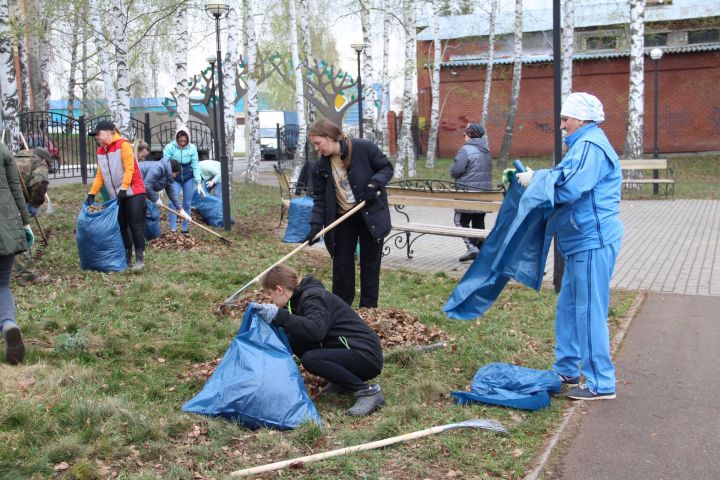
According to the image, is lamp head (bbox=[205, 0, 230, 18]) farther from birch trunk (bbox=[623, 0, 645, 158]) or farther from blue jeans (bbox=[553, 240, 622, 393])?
birch trunk (bbox=[623, 0, 645, 158])

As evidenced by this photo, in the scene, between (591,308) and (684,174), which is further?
(684,174)

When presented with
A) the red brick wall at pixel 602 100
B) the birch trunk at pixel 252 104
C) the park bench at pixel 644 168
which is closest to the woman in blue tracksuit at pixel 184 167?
the birch trunk at pixel 252 104

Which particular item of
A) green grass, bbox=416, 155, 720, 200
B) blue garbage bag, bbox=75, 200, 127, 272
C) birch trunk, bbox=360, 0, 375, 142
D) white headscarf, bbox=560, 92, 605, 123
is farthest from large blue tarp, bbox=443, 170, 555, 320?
birch trunk, bbox=360, 0, 375, 142

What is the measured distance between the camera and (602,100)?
3172 cm

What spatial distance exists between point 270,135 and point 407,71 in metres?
19.1

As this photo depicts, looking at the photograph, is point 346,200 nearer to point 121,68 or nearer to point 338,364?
point 338,364

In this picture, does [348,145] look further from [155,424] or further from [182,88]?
[182,88]

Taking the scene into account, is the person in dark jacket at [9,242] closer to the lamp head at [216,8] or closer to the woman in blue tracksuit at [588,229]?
the woman in blue tracksuit at [588,229]

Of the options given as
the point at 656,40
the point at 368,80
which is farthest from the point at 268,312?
the point at 656,40

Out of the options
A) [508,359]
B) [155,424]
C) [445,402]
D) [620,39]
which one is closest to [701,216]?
[508,359]

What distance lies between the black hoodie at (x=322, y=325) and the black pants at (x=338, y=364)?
0.04 metres

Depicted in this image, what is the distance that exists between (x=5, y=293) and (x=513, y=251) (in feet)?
11.0

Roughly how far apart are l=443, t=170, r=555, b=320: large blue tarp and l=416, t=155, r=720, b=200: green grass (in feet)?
47.7

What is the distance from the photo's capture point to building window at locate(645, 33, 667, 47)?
31.3m
